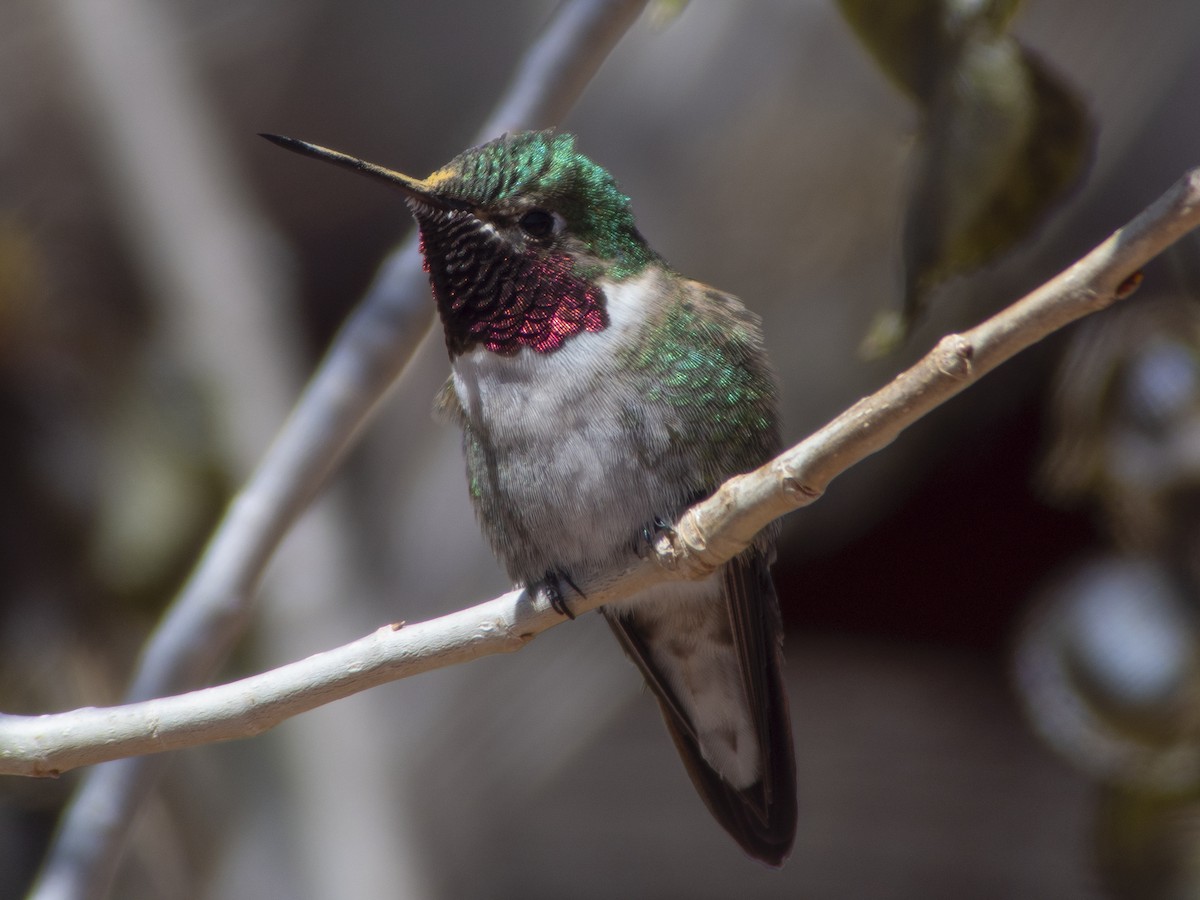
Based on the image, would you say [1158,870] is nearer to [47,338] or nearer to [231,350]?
[231,350]

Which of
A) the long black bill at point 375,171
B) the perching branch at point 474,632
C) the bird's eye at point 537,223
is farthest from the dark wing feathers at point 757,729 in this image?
the long black bill at point 375,171

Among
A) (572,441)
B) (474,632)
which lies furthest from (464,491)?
(474,632)

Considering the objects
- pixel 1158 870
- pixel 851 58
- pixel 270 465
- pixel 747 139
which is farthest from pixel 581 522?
pixel 851 58

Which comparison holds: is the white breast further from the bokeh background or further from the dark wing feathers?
the bokeh background

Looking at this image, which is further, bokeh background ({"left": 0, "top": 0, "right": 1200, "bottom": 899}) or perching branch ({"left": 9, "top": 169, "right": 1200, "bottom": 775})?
bokeh background ({"left": 0, "top": 0, "right": 1200, "bottom": 899})

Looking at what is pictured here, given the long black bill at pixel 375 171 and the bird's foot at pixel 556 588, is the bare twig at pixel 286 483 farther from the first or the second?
the bird's foot at pixel 556 588

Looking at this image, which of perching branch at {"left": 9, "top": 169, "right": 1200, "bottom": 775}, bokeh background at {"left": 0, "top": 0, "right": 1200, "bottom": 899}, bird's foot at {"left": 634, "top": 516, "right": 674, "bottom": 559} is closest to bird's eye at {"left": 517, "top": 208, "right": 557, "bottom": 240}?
bird's foot at {"left": 634, "top": 516, "right": 674, "bottom": 559}
